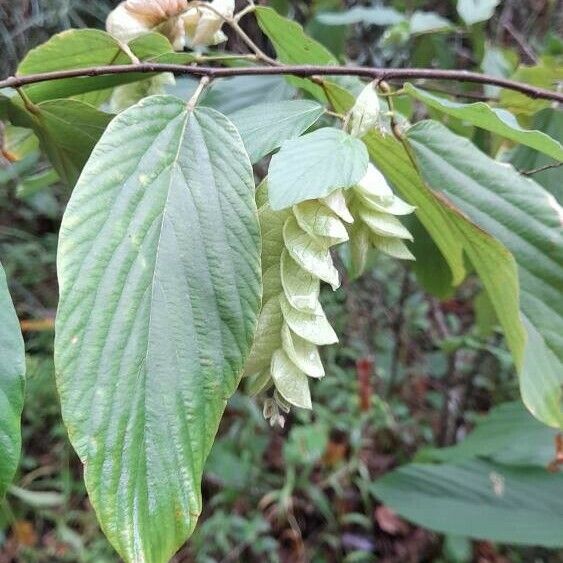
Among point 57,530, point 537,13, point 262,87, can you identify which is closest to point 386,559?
point 57,530

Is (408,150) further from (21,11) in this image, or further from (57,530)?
(21,11)

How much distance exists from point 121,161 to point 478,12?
74 centimetres

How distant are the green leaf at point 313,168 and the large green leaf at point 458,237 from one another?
11 centimetres

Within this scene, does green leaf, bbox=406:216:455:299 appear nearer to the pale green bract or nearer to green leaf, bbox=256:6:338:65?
green leaf, bbox=256:6:338:65

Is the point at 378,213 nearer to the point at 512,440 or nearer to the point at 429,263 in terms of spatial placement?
the point at 429,263

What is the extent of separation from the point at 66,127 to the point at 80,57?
0.23 feet

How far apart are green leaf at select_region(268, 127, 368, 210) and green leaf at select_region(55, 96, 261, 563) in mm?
34

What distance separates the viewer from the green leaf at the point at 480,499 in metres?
1.28

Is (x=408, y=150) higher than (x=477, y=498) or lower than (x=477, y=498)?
higher

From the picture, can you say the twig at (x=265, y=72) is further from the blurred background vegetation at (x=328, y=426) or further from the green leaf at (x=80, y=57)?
the blurred background vegetation at (x=328, y=426)

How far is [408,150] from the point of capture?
530 mm

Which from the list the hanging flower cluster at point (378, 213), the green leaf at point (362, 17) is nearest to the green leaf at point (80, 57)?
the hanging flower cluster at point (378, 213)

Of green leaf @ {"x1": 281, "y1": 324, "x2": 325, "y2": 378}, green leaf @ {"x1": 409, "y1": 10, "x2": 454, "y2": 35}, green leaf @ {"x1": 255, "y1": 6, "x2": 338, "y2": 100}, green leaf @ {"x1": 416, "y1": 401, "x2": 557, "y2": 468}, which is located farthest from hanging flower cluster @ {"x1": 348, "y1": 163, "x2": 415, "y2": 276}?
green leaf @ {"x1": 416, "y1": 401, "x2": 557, "y2": 468}

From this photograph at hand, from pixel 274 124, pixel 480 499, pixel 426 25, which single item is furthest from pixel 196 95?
pixel 480 499
